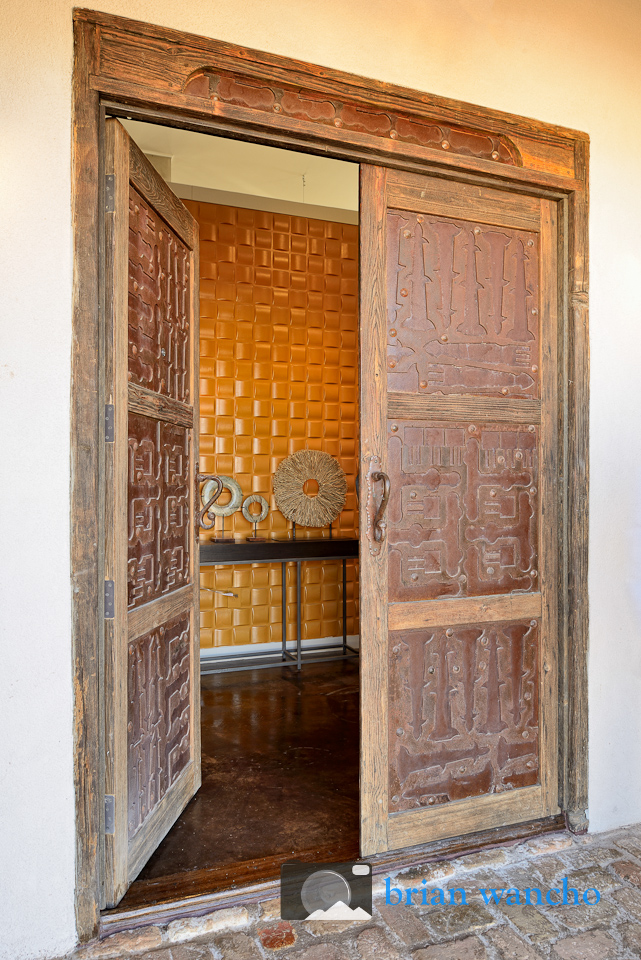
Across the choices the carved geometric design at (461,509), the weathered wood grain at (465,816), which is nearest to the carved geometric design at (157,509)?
the carved geometric design at (461,509)

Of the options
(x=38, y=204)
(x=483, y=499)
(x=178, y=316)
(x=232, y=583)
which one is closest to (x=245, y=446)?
(x=232, y=583)

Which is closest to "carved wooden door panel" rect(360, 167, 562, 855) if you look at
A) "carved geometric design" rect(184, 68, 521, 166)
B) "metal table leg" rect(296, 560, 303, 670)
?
"carved geometric design" rect(184, 68, 521, 166)

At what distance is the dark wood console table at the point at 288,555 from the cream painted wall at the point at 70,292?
251 cm

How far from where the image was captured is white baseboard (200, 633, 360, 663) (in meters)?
4.90

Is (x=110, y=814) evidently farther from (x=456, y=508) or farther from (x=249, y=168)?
(x=249, y=168)

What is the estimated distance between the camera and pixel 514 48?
239cm

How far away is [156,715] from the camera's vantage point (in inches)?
89.0

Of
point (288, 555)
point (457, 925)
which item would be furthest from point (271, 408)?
→ point (457, 925)

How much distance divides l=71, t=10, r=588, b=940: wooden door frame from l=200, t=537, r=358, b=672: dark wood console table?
2.46 meters

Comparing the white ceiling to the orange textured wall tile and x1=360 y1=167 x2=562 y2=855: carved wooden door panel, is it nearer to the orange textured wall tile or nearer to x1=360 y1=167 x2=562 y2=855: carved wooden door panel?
the orange textured wall tile

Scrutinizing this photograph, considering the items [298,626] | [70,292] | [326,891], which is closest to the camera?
[70,292]

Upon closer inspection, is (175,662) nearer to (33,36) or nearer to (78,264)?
(78,264)

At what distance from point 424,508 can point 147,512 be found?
3.33ft

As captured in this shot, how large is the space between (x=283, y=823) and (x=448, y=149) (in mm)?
2709
